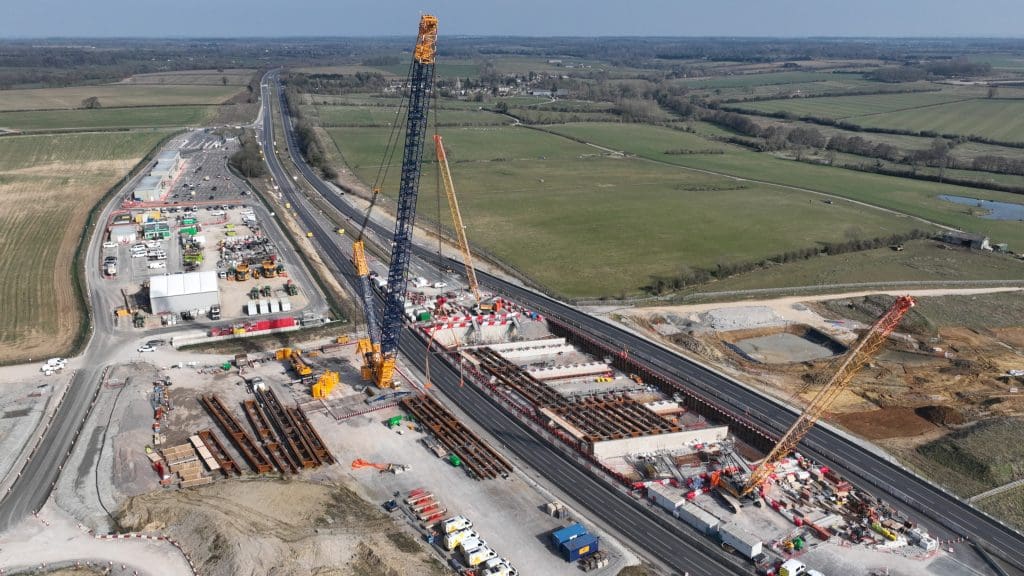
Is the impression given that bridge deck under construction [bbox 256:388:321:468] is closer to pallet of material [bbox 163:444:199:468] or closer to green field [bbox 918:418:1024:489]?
pallet of material [bbox 163:444:199:468]

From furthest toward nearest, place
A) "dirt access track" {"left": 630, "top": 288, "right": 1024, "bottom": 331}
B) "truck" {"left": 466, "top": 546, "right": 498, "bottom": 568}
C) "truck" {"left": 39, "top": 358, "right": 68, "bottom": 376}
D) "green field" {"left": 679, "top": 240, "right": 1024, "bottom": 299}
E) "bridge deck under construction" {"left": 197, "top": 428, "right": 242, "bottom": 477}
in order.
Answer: "green field" {"left": 679, "top": 240, "right": 1024, "bottom": 299}, "dirt access track" {"left": 630, "top": 288, "right": 1024, "bottom": 331}, "truck" {"left": 39, "top": 358, "right": 68, "bottom": 376}, "bridge deck under construction" {"left": 197, "top": 428, "right": 242, "bottom": 477}, "truck" {"left": 466, "top": 546, "right": 498, "bottom": 568}

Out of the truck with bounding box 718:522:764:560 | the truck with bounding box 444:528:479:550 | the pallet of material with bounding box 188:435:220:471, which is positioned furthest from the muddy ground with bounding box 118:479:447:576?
the truck with bounding box 718:522:764:560

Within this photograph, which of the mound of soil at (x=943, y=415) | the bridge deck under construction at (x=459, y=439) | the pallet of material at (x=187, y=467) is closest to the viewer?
the pallet of material at (x=187, y=467)

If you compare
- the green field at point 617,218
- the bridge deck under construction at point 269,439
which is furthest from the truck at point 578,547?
the green field at point 617,218

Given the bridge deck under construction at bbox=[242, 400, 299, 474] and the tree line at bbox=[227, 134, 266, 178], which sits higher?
the tree line at bbox=[227, 134, 266, 178]

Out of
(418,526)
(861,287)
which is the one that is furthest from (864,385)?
(418,526)

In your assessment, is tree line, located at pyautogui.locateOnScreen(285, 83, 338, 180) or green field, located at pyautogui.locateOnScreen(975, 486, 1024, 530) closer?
green field, located at pyautogui.locateOnScreen(975, 486, 1024, 530)

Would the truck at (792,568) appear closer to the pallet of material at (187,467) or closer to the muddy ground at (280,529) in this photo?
the muddy ground at (280,529)

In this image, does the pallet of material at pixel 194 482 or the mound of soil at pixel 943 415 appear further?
the mound of soil at pixel 943 415

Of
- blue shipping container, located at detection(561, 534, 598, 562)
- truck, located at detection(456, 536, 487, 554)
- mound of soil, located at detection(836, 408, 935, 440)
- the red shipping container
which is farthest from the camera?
the red shipping container
